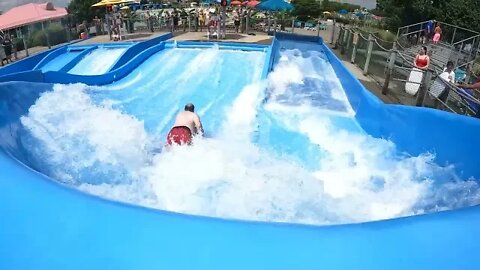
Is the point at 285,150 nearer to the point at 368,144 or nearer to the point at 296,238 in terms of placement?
the point at 368,144

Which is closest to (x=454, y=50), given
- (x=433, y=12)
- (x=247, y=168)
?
(x=247, y=168)

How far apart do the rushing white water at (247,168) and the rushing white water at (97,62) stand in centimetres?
315

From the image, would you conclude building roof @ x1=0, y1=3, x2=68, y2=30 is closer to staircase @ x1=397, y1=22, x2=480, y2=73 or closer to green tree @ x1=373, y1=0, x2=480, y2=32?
staircase @ x1=397, y1=22, x2=480, y2=73

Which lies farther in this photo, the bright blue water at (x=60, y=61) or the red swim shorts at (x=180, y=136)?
the bright blue water at (x=60, y=61)

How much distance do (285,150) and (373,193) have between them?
159cm

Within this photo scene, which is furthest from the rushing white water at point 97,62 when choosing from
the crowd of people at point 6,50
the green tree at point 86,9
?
the green tree at point 86,9

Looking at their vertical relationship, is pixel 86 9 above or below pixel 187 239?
below

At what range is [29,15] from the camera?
12758 millimetres

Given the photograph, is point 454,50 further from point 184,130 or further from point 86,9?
point 86,9

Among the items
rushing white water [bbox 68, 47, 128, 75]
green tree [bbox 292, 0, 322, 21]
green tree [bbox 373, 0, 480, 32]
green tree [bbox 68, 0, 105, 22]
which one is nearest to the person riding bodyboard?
rushing white water [bbox 68, 47, 128, 75]

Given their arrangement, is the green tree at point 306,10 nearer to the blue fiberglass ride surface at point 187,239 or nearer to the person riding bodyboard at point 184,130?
the person riding bodyboard at point 184,130

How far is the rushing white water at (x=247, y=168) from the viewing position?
3637 millimetres

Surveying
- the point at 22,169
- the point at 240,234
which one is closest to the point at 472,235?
the point at 240,234

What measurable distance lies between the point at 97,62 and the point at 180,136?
273 inches
